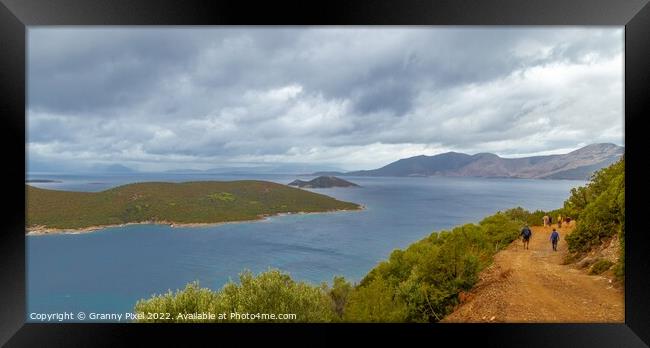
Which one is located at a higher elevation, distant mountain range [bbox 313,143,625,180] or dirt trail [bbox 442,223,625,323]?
distant mountain range [bbox 313,143,625,180]

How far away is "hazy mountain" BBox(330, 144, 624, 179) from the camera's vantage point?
17.7 ft

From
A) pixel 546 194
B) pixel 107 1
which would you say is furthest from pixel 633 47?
pixel 107 1

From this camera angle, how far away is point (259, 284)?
181 inches

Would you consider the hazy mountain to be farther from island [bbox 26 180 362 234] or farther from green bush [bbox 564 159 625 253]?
island [bbox 26 180 362 234]

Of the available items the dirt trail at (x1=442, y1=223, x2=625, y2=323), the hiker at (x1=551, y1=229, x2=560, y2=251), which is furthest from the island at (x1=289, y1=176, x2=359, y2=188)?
the hiker at (x1=551, y1=229, x2=560, y2=251)

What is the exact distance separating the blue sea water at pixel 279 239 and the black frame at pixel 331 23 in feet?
11.8

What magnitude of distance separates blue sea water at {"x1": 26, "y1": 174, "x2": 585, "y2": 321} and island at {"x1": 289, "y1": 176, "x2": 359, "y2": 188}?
0.18 meters

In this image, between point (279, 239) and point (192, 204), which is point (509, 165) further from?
point (192, 204)

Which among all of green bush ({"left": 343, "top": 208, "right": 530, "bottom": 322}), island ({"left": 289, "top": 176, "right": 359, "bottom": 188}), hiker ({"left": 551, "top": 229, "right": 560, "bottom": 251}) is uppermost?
island ({"left": 289, "top": 176, "right": 359, "bottom": 188})

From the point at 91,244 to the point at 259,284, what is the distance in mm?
6975

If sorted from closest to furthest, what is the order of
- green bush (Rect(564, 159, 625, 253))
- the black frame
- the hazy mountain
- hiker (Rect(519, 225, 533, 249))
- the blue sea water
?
the black frame < green bush (Rect(564, 159, 625, 253)) < the hazy mountain < hiker (Rect(519, 225, 533, 249)) < the blue sea water

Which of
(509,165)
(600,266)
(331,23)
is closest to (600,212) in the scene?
(600,266)

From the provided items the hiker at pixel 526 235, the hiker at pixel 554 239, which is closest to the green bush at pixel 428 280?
the hiker at pixel 526 235

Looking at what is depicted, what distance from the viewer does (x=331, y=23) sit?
2764 mm
